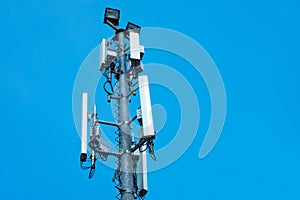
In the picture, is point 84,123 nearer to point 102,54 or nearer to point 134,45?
point 102,54

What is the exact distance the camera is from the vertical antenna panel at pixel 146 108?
41.3 feet

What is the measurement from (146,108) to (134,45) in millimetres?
2998

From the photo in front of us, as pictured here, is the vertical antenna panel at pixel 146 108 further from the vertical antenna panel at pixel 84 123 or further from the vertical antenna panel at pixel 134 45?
the vertical antenna panel at pixel 84 123

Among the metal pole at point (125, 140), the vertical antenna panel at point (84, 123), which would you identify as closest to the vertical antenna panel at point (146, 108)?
the metal pole at point (125, 140)

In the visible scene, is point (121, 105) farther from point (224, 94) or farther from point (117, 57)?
point (224, 94)

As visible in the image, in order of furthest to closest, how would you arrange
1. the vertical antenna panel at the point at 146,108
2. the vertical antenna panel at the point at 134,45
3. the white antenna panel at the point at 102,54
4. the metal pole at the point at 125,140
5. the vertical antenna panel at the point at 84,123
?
the white antenna panel at the point at 102,54, the vertical antenna panel at the point at 134,45, the vertical antenna panel at the point at 84,123, the metal pole at the point at 125,140, the vertical antenna panel at the point at 146,108

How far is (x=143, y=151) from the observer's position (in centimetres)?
1348

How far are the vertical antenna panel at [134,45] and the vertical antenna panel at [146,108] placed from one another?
1339mm

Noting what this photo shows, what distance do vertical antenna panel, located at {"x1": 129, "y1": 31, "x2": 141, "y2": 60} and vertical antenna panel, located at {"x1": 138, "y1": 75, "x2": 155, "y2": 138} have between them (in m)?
A: 1.34

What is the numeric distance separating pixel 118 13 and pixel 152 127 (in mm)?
5911

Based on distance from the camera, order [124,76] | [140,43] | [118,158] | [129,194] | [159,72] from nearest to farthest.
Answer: [129,194]
[118,158]
[124,76]
[140,43]
[159,72]

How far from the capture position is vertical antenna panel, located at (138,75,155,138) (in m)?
12.6

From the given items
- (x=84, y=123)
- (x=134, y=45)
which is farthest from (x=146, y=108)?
(x=134, y=45)

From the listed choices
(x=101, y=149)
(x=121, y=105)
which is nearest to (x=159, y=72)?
(x=121, y=105)
